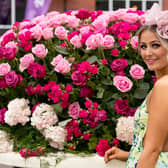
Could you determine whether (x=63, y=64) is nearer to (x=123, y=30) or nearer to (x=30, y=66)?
(x=30, y=66)

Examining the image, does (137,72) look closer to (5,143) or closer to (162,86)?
(162,86)

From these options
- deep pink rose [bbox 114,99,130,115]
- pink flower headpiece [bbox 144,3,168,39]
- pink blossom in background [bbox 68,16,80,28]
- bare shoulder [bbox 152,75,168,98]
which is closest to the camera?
bare shoulder [bbox 152,75,168,98]

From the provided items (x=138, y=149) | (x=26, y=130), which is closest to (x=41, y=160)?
(x=26, y=130)

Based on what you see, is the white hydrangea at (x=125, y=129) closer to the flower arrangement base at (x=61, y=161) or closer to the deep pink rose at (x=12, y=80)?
the flower arrangement base at (x=61, y=161)

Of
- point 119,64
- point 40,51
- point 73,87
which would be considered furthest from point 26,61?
point 119,64

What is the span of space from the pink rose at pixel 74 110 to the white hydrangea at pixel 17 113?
261 millimetres

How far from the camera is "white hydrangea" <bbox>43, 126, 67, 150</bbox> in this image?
216cm

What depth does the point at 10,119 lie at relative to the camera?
229 cm

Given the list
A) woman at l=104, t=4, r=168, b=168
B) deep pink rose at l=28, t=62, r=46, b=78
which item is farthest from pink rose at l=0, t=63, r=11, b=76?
woman at l=104, t=4, r=168, b=168

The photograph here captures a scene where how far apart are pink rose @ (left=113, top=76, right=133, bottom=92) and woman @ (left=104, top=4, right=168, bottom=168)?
0.46 meters

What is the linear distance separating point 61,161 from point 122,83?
0.54m

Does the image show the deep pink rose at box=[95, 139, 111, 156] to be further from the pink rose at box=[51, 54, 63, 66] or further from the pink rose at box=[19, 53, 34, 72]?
the pink rose at box=[19, 53, 34, 72]

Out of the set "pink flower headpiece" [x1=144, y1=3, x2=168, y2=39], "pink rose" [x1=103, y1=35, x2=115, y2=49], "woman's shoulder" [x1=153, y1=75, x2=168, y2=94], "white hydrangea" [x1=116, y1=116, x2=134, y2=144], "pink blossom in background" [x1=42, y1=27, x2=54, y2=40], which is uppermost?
"pink flower headpiece" [x1=144, y1=3, x2=168, y2=39]

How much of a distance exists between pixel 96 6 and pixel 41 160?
6202 mm
